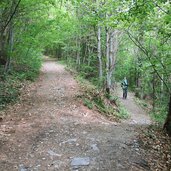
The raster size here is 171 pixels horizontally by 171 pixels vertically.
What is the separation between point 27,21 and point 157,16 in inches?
362

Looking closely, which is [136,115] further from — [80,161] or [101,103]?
[80,161]

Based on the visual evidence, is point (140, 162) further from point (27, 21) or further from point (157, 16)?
point (27, 21)

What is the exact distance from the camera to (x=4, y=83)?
51.0 ft

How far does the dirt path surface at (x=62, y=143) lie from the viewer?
642 cm

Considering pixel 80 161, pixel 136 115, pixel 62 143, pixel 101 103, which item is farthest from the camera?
pixel 136 115

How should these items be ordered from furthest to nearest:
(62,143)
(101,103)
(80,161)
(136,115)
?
(136,115)
(101,103)
(62,143)
(80,161)

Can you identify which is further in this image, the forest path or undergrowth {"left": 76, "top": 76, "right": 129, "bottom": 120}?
the forest path

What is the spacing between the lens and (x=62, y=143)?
771 centimetres

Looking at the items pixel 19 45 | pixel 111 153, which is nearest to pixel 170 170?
pixel 111 153

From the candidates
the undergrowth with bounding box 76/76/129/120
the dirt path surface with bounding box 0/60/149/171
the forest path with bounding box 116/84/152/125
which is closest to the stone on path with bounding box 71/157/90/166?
the dirt path surface with bounding box 0/60/149/171

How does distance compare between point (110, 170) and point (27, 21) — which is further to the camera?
point (27, 21)

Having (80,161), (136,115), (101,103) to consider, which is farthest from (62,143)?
(136,115)

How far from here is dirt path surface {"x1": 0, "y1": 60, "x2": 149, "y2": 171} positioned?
6.42 metres

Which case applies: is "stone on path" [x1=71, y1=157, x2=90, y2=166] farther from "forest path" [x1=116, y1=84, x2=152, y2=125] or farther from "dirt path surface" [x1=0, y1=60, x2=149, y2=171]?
"forest path" [x1=116, y1=84, x2=152, y2=125]
